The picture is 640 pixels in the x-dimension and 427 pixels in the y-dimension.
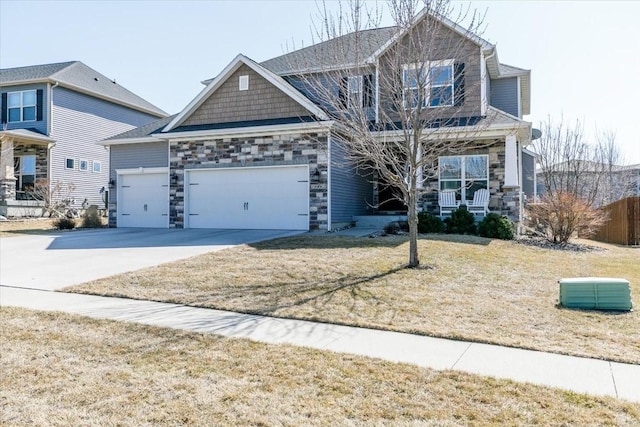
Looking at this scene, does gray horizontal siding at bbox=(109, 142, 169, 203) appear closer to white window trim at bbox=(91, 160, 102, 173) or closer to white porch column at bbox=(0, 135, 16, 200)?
white porch column at bbox=(0, 135, 16, 200)

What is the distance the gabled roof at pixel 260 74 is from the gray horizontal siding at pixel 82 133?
34.3 ft

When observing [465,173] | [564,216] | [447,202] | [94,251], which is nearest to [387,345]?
[94,251]

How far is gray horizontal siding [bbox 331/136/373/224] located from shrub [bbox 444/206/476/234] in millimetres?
2590

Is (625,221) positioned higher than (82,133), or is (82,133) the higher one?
(82,133)

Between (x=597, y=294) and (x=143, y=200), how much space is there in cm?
1622

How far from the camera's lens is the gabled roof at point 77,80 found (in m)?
23.5

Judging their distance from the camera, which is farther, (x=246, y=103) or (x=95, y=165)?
(x=95, y=165)

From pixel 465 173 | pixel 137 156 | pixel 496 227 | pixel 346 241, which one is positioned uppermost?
pixel 137 156

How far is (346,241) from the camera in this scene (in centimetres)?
1202

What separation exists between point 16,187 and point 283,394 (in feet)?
83.4

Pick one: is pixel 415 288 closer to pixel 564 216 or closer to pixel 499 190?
pixel 564 216

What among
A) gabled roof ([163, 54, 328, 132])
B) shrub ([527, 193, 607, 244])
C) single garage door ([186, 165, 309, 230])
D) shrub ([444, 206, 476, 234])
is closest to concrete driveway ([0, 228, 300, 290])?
single garage door ([186, 165, 309, 230])

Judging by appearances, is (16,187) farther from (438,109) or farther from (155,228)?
(438,109)

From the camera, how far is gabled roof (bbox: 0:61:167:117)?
23.5 meters
